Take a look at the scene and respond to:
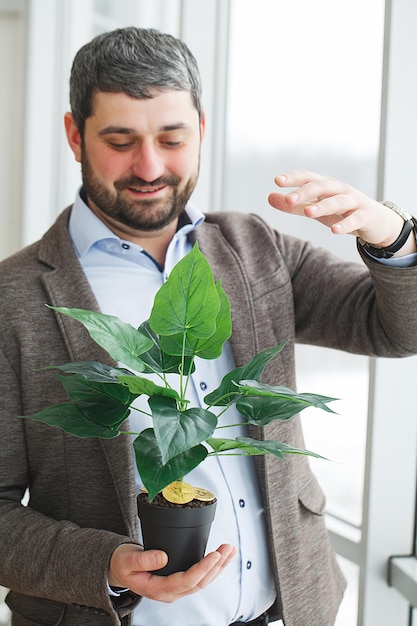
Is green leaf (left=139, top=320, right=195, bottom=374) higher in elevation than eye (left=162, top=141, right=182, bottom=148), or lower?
lower

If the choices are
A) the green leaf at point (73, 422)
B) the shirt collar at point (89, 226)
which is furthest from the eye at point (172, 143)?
the green leaf at point (73, 422)

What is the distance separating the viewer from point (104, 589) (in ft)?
4.25

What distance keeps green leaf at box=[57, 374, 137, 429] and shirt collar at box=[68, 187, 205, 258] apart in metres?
0.57

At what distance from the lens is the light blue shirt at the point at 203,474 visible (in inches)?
58.7

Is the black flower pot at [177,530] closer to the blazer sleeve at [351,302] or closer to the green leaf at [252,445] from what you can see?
the green leaf at [252,445]

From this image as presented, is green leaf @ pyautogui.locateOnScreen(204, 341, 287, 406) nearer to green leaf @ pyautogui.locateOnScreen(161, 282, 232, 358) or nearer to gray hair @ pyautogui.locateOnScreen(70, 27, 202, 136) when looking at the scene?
green leaf @ pyautogui.locateOnScreen(161, 282, 232, 358)

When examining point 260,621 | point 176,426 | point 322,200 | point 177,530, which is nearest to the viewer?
point 176,426

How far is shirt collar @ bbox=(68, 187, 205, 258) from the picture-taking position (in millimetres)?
1643

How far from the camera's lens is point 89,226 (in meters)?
1.65

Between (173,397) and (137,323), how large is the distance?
566 millimetres

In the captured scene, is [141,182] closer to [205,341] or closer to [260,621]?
[205,341]

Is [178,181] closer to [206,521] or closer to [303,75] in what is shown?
[206,521]

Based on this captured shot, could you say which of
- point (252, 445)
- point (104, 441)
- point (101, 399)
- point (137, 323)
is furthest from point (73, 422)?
point (137, 323)

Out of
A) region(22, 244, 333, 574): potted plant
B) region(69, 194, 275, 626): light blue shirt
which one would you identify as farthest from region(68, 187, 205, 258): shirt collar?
region(22, 244, 333, 574): potted plant
